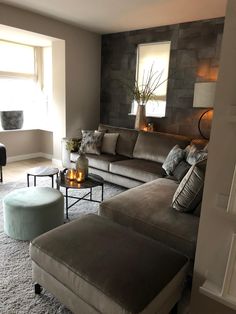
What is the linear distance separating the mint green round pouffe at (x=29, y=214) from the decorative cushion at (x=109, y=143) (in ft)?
6.00

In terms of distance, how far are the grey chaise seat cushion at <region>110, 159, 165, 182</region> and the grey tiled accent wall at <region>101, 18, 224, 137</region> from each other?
3.57 ft

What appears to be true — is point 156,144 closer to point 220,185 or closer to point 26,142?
point 220,185

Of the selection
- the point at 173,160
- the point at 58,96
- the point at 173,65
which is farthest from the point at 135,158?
the point at 58,96

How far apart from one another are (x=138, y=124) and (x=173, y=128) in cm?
62

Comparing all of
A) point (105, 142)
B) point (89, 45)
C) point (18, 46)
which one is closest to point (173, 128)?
point (105, 142)

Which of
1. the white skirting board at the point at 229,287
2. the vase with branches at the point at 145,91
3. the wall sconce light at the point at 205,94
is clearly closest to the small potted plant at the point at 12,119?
the vase with branches at the point at 145,91

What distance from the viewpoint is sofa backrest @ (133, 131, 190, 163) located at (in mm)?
3738

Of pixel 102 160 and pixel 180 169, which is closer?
pixel 180 169

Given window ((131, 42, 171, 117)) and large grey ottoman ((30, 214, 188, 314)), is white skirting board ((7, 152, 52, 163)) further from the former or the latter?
large grey ottoman ((30, 214, 188, 314))

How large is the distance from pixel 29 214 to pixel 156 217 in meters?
1.14

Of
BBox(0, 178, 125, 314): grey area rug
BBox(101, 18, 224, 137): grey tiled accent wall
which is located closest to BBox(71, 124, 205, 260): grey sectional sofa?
BBox(101, 18, 224, 137): grey tiled accent wall

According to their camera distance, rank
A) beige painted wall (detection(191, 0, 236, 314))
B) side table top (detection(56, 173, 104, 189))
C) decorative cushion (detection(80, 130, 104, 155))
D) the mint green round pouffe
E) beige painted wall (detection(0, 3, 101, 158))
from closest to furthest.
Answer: beige painted wall (detection(191, 0, 236, 314)) < the mint green round pouffe < side table top (detection(56, 173, 104, 189)) < decorative cushion (detection(80, 130, 104, 155)) < beige painted wall (detection(0, 3, 101, 158))

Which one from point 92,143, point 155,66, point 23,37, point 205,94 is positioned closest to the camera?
point 205,94

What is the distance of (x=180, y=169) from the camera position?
115 inches
